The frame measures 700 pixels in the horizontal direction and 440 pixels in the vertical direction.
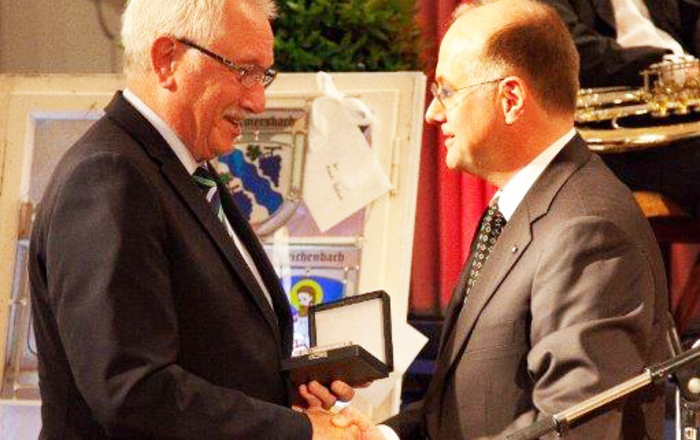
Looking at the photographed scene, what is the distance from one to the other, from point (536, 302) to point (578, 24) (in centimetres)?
187

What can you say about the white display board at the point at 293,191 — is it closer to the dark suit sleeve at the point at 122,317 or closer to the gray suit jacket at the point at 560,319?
the gray suit jacket at the point at 560,319

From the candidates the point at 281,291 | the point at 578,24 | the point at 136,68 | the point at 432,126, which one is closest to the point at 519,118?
the point at 281,291

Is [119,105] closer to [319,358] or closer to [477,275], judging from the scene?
[319,358]

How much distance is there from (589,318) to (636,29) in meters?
2.06

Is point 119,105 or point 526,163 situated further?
point 526,163

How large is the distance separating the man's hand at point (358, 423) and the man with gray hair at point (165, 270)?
0.04 metres

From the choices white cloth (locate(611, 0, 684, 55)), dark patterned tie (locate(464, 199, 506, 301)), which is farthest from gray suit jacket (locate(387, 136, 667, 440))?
white cloth (locate(611, 0, 684, 55))

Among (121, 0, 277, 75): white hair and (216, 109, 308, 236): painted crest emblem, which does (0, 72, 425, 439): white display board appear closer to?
(216, 109, 308, 236): painted crest emblem

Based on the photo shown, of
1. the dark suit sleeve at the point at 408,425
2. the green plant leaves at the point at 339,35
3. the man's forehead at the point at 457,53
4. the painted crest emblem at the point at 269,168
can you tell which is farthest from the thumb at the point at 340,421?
the green plant leaves at the point at 339,35

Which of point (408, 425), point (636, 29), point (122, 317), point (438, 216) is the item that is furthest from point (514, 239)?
point (438, 216)

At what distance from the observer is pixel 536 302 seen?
102 inches

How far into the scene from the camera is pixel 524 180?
288cm

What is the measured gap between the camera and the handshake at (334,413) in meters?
2.59

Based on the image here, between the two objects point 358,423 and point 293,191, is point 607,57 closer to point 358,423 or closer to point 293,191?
point 293,191
